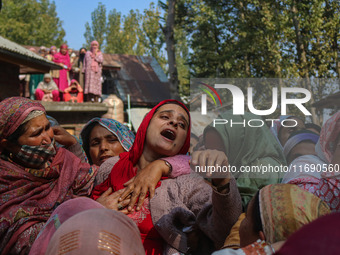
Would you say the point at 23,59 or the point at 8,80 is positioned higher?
the point at 23,59

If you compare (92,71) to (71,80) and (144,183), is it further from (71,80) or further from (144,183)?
(144,183)

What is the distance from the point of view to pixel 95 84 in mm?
13180

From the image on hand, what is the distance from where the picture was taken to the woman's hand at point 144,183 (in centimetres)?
221

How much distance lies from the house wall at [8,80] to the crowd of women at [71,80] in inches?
80.8

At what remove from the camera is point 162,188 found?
2.31 meters

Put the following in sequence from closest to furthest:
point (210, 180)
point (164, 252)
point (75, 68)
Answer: point (210, 180)
point (164, 252)
point (75, 68)

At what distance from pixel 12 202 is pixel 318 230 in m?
1.89

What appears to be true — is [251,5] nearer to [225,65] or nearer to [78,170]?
[225,65]

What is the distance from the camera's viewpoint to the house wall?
8945mm

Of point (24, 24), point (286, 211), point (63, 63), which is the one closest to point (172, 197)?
point (286, 211)

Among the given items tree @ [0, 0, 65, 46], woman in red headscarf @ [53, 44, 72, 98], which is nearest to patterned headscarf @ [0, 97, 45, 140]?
woman in red headscarf @ [53, 44, 72, 98]

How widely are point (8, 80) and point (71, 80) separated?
4426mm

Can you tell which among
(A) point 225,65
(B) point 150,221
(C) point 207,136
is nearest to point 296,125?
(C) point 207,136

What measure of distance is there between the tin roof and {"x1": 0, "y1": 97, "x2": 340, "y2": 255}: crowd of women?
6238mm
